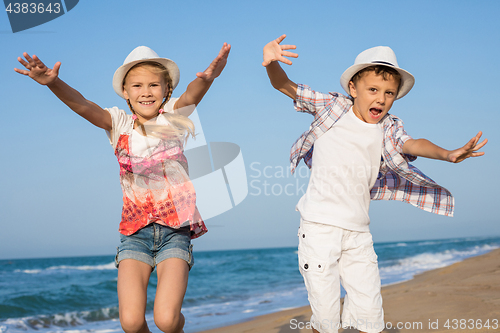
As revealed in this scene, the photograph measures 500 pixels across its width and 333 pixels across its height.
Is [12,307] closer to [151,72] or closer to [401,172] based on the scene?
[151,72]

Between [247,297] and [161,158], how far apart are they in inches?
258

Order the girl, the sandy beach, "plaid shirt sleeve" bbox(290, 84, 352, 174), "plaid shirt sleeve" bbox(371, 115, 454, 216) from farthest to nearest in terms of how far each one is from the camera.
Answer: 1. the sandy beach
2. "plaid shirt sleeve" bbox(290, 84, 352, 174)
3. "plaid shirt sleeve" bbox(371, 115, 454, 216)
4. the girl

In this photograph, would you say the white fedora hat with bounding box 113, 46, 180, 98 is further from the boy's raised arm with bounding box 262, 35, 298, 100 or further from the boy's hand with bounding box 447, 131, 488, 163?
the boy's hand with bounding box 447, 131, 488, 163

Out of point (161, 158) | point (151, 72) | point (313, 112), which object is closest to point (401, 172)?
point (313, 112)

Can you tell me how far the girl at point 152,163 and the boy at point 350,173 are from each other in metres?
0.79

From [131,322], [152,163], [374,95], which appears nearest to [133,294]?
[131,322]

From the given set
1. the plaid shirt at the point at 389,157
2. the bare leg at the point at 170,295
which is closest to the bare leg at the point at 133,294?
the bare leg at the point at 170,295

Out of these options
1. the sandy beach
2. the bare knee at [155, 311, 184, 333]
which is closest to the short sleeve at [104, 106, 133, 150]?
the bare knee at [155, 311, 184, 333]

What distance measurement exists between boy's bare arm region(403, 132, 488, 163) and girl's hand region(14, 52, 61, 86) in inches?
95.8

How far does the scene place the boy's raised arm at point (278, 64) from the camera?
292 centimetres

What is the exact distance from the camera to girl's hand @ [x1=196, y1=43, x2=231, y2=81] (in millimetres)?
2977

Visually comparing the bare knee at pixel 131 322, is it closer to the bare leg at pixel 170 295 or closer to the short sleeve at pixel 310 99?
the bare leg at pixel 170 295

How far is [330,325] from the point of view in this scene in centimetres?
292

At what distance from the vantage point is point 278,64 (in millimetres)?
3137
